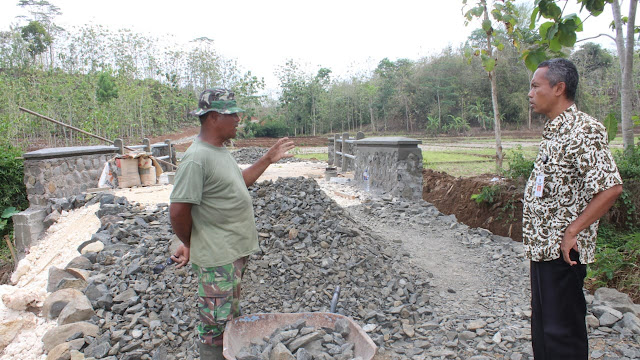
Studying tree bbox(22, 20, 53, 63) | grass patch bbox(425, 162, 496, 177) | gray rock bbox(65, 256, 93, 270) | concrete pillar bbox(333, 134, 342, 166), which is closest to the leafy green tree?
tree bbox(22, 20, 53, 63)

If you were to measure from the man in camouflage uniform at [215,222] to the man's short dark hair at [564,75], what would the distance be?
5.27ft

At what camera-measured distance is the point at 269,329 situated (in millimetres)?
2219

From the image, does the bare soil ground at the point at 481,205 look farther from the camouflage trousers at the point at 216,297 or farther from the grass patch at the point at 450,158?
the camouflage trousers at the point at 216,297

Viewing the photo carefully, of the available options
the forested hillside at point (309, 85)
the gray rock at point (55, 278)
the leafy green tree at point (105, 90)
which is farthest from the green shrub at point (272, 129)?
the gray rock at point (55, 278)

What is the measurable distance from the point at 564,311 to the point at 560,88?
1065mm

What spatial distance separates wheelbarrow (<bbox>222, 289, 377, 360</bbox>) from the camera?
1984mm

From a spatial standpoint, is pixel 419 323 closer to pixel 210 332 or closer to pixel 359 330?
pixel 359 330

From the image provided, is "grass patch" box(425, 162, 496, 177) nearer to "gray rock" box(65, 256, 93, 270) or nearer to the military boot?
"gray rock" box(65, 256, 93, 270)

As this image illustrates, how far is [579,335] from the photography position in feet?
6.08

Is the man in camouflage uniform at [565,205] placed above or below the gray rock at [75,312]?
above

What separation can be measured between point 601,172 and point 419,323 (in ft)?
6.00

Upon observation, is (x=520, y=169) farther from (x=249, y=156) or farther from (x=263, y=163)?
(x=249, y=156)

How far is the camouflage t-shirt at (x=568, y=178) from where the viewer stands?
1.77 meters

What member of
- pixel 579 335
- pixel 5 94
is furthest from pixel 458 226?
pixel 5 94
